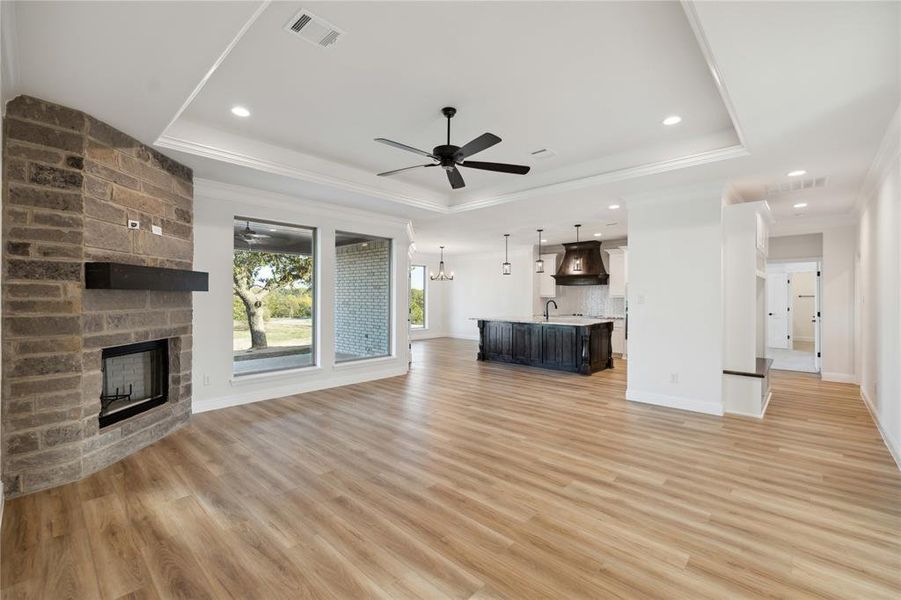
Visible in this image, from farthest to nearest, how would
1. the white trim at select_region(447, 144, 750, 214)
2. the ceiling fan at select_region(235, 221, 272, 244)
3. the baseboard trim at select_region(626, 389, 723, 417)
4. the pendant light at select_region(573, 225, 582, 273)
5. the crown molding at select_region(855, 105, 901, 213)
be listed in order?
1. the pendant light at select_region(573, 225, 582, 273)
2. the ceiling fan at select_region(235, 221, 272, 244)
3. the baseboard trim at select_region(626, 389, 723, 417)
4. the white trim at select_region(447, 144, 750, 214)
5. the crown molding at select_region(855, 105, 901, 213)

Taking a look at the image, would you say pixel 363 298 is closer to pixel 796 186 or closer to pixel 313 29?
pixel 313 29

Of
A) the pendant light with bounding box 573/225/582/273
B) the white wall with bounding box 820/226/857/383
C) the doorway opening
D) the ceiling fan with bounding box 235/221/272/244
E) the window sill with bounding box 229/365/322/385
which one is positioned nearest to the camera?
the window sill with bounding box 229/365/322/385

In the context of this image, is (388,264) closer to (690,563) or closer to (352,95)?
(352,95)

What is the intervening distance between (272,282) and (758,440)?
5748mm

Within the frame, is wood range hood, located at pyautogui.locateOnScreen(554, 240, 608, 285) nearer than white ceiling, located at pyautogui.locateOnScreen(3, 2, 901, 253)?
No

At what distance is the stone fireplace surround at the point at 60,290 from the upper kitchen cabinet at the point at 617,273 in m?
8.47

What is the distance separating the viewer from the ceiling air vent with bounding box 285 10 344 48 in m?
2.33

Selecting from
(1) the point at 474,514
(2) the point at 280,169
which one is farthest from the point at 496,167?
(1) the point at 474,514

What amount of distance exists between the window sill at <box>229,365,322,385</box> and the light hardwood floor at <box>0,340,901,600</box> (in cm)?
68

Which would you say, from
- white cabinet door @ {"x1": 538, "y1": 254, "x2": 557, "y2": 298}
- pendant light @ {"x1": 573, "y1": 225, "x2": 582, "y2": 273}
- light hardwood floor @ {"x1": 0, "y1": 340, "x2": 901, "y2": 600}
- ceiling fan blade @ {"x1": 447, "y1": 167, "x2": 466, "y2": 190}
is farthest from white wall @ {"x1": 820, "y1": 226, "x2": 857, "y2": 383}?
ceiling fan blade @ {"x1": 447, "y1": 167, "x2": 466, "y2": 190}

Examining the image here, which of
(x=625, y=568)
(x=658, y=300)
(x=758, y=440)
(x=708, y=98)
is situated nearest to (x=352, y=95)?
(x=708, y=98)

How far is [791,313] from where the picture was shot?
10469 millimetres

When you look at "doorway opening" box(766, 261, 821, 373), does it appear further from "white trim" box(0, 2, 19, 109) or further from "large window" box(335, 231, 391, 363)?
"white trim" box(0, 2, 19, 109)

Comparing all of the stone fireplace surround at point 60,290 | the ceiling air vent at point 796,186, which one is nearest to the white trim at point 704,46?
the ceiling air vent at point 796,186
